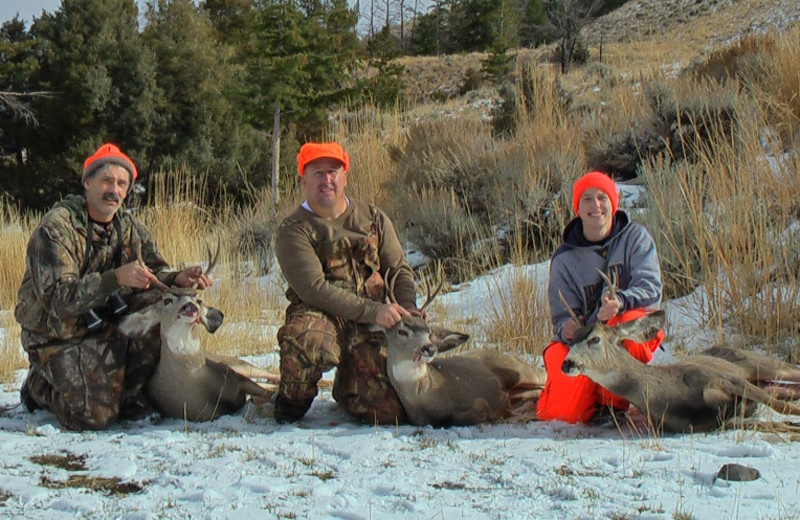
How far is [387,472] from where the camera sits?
3809mm

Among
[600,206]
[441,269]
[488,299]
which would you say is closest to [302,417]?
[600,206]

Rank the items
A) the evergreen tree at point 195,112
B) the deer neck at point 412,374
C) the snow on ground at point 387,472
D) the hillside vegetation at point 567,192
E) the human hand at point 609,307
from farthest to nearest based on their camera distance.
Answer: the evergreen tree at point 195,112 < the hillside vegetation at point 567,192 < the deer neck at point 412,374 < the human hand at point 609,307 < the snow on ground at point 387,472

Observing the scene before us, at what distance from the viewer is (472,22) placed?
43.1m

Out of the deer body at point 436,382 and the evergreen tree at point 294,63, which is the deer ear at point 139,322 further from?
the evergreen tree at point 294,63

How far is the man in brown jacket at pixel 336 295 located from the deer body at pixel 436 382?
0.13 meters

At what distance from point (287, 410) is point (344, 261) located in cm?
95

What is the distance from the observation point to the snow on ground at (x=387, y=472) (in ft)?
10.8

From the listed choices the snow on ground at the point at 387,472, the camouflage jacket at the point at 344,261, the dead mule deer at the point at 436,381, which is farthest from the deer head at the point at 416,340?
the snow on ground at the point at 387,472

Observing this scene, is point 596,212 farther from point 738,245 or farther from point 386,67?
point 386,67

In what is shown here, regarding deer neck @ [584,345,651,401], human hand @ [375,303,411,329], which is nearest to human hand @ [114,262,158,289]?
human hand @ [375,303,411,329]

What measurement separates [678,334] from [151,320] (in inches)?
145

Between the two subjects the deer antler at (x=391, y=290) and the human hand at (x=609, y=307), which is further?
the deer antler at (x=391, y=290)

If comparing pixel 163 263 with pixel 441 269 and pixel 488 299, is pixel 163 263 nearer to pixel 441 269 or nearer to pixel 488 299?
pixel 488 299

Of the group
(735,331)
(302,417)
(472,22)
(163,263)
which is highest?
(472,22)
